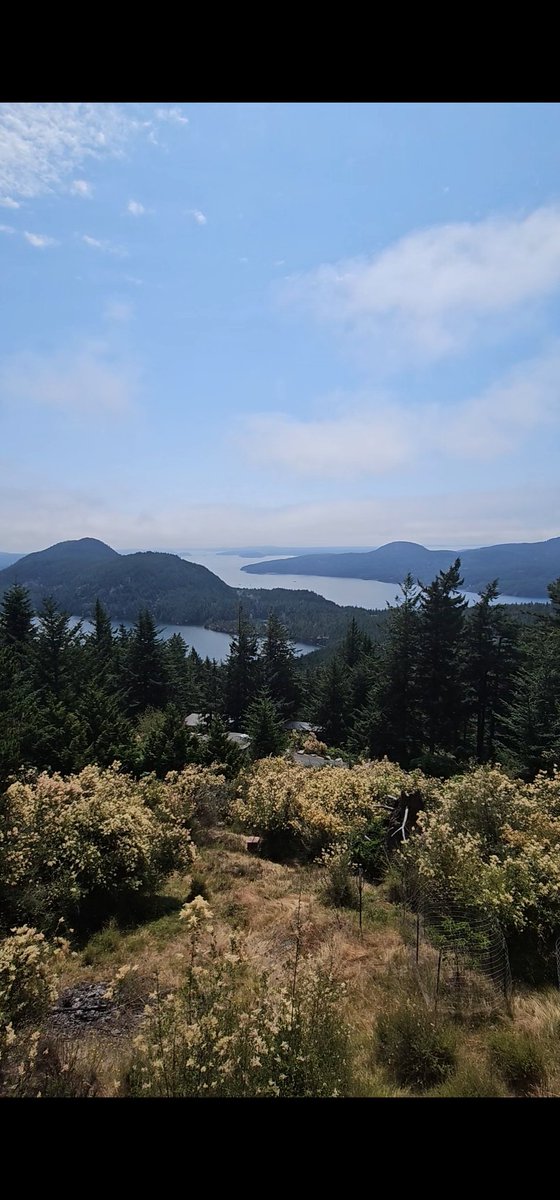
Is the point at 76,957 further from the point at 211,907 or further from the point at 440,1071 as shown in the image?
the point at 440,1071

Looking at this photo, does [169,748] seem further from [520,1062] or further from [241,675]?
[241,675]

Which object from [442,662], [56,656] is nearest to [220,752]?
[442,662]

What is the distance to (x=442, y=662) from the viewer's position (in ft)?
83.0

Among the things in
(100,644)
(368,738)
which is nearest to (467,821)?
(368,738)

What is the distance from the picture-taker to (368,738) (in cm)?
2628

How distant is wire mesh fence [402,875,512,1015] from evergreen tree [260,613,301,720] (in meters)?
33.5

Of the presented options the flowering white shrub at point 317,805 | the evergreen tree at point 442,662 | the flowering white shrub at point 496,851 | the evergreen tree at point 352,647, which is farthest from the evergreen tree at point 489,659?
the flowering white shrub at point 496,851

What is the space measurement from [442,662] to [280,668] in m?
17.6

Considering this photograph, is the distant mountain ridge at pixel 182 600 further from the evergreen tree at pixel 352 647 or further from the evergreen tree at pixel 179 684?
the evergreen tree at pixel 179 684

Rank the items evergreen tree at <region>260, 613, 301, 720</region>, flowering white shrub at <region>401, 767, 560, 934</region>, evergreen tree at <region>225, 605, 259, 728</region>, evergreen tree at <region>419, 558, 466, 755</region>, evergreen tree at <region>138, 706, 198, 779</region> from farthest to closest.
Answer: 1. evergreen tree at <region>260, 613, 301, 720</region>
2. evergreen tree at <region>225, 605, 259, 728</region>
3. evergreen tree at <region>419, 558, 466, 755</region>
4. evergreen tree at <region>138, 706, 198, 779</region>
5. flowering white shrub at <region>401, 767, 560, 934</region>

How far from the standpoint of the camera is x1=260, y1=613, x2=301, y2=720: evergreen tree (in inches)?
1576

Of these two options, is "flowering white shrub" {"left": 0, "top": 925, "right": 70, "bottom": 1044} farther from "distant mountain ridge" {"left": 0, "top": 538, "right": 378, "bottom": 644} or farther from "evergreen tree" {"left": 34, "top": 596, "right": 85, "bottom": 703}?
"distant mountain ridge" {"left": 0, "top": 538, "right": 378, "bottom": 644}

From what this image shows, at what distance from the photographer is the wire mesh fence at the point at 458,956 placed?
4805 millimetres

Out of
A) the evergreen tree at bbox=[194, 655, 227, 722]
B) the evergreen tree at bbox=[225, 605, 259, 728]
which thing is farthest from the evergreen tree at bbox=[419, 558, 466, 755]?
the evergreen tree at bbox=[194, 655, 227, 722]
